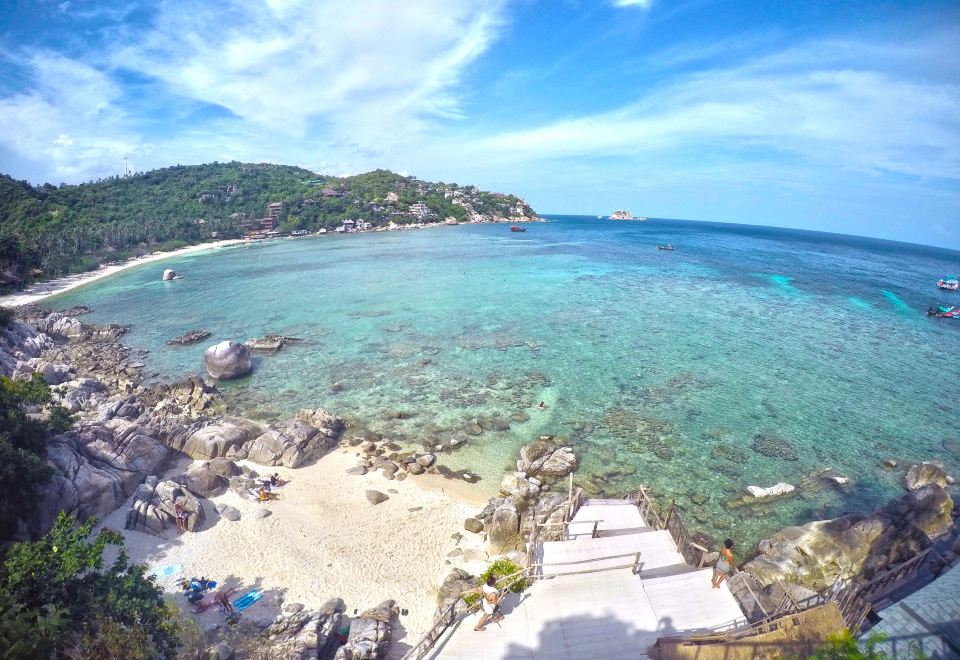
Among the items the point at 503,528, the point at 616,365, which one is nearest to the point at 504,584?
the point at 503,528

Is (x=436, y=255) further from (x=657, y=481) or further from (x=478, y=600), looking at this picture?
(x=478, y=600)

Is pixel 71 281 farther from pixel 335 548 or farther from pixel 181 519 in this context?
pixel 335 548

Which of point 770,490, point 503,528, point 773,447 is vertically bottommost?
point 503,528

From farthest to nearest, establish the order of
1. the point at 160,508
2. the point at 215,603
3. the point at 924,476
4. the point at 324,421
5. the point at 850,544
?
the point at 324,421 → the point at 924,476 → the point at 160,508 → the point at 850,544 → the point at 215,603

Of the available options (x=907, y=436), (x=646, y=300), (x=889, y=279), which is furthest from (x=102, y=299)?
(x=889, y=279)

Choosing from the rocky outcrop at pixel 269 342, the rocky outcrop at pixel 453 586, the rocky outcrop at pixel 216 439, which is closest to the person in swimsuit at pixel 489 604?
the rocky outcrop at pixel 453 586

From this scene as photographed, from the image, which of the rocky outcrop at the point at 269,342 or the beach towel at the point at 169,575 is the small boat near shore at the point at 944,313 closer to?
the rocky outcrop at the point at 269,342
